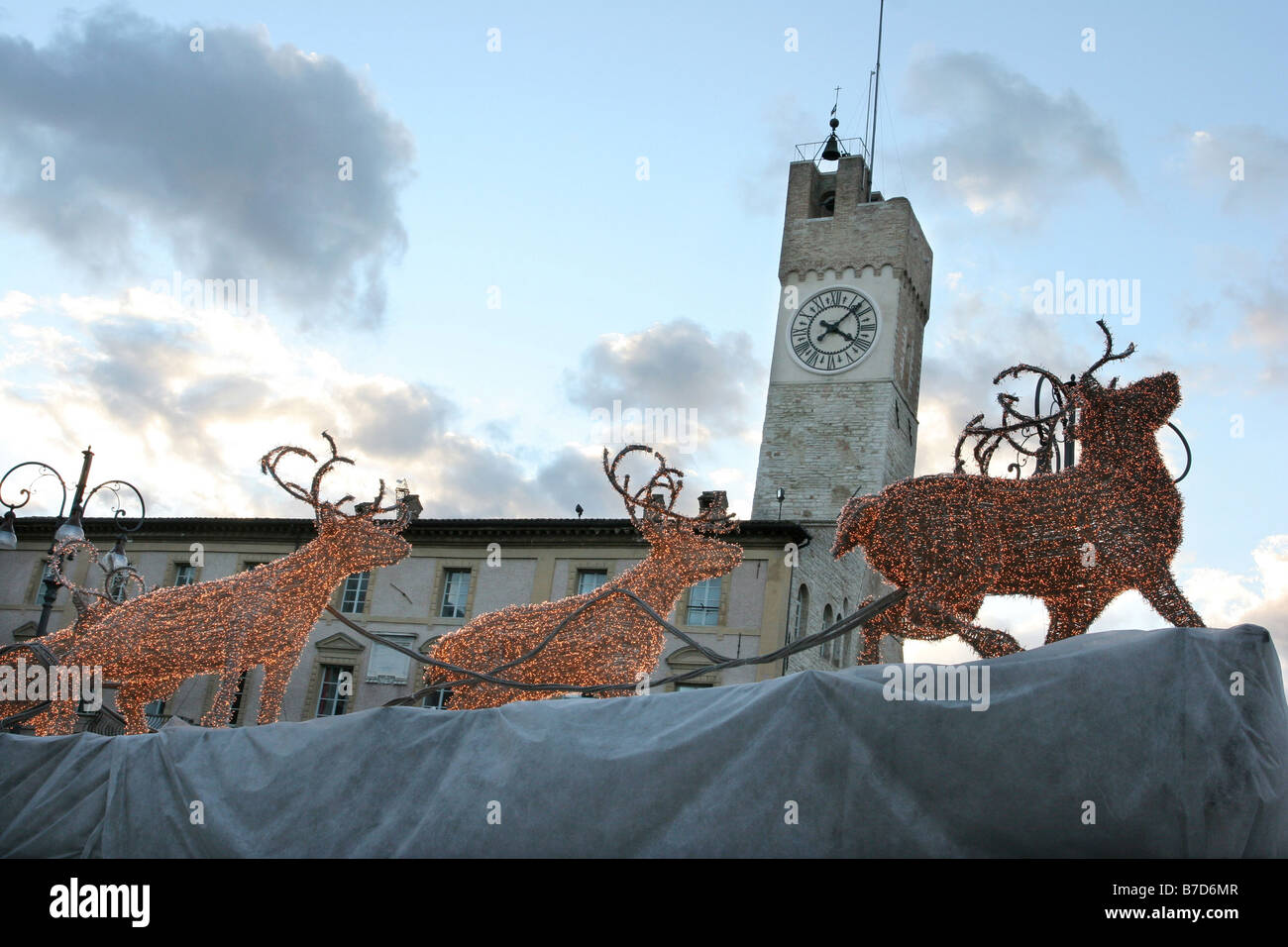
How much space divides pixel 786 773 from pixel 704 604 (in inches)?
898

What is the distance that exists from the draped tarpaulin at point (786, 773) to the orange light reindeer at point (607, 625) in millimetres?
2093

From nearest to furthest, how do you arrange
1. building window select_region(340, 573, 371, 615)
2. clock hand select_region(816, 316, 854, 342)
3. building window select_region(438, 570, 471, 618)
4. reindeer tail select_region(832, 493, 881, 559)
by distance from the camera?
reindeer tail select_region(832, 493, 881, 559) < building window select_region(438, 570, 471, 618) < building window select_region(340, 573, 371, 615) < clock hand select_region(816, 316, 854, 342)

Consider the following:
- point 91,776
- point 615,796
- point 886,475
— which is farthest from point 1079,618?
point 886,475

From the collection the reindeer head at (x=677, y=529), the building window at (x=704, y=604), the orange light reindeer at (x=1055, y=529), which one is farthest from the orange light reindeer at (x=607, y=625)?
the building window at (x=704, y=604)

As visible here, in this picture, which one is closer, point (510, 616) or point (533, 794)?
point (533, 794)

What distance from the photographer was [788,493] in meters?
37.6

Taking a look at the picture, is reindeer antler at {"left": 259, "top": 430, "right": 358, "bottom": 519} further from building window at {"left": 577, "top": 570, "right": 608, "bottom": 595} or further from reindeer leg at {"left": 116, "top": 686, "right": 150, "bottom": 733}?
building window at {"left": 577, "top": 570, "right": 608, "bottom": 595}

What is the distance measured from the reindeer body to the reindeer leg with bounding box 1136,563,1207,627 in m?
0.03

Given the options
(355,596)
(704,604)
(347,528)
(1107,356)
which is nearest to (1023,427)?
(1107,356)

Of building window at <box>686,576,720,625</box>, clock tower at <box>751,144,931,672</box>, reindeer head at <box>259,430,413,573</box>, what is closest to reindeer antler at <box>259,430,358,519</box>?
reindeer head at <box>259,430,413,573</box>

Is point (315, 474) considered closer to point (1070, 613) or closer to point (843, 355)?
point (1070, 613)

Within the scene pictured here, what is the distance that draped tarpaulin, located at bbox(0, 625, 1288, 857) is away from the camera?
539cm

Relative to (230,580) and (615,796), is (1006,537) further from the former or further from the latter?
(230,580)
